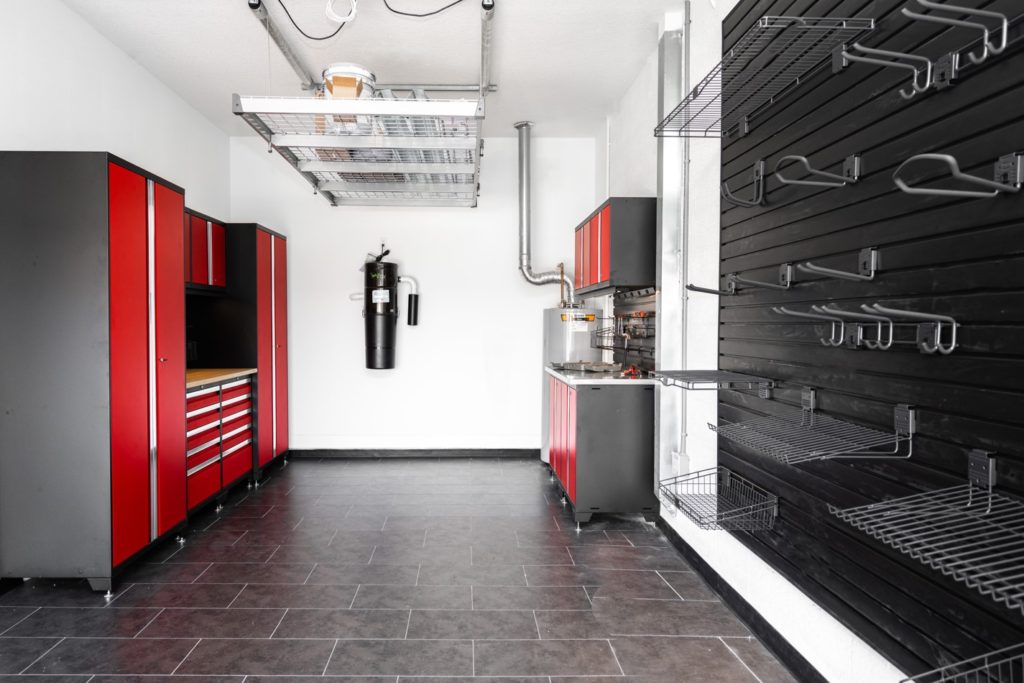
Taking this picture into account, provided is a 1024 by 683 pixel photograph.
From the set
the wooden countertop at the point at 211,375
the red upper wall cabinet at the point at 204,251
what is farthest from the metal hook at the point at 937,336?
the red upper wall cabinet at the point at 204,251

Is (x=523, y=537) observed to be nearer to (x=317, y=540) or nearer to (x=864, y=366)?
(x=317, y=540)

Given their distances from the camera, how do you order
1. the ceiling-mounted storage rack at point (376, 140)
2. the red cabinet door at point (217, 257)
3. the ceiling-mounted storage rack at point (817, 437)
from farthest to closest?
the red cabinet door at point (217, 257), the ceiling-mounted storage rack at point (376, 140), the ceiling-mounted storage rack at point (817, 437)

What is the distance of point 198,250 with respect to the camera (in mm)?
4355

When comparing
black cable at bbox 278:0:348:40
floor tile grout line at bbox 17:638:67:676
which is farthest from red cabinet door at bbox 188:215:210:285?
floor tile grout line at bbox 17:638:67:676

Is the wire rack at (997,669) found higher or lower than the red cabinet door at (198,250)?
lower

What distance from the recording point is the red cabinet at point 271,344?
4.91 metres

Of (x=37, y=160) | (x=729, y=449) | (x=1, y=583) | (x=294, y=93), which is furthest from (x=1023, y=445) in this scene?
(x=294, y=93)

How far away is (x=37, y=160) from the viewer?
9.23 ft

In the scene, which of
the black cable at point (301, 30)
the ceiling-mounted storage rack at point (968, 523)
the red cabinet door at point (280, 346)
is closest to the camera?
the ceiling-mounted storage rack at point (968, 523)

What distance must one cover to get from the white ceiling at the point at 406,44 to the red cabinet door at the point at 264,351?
4.22 ft

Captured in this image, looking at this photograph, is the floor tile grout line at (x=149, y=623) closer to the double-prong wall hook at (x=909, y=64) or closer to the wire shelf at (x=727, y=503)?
the wire shelf at (x=727, y=503)

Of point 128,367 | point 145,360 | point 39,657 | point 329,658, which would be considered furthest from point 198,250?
point 329,658

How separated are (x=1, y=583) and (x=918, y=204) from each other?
4066 mm

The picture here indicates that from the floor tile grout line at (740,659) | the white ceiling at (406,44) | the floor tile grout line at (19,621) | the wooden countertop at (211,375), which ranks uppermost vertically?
the white ceiling at (406,44)
